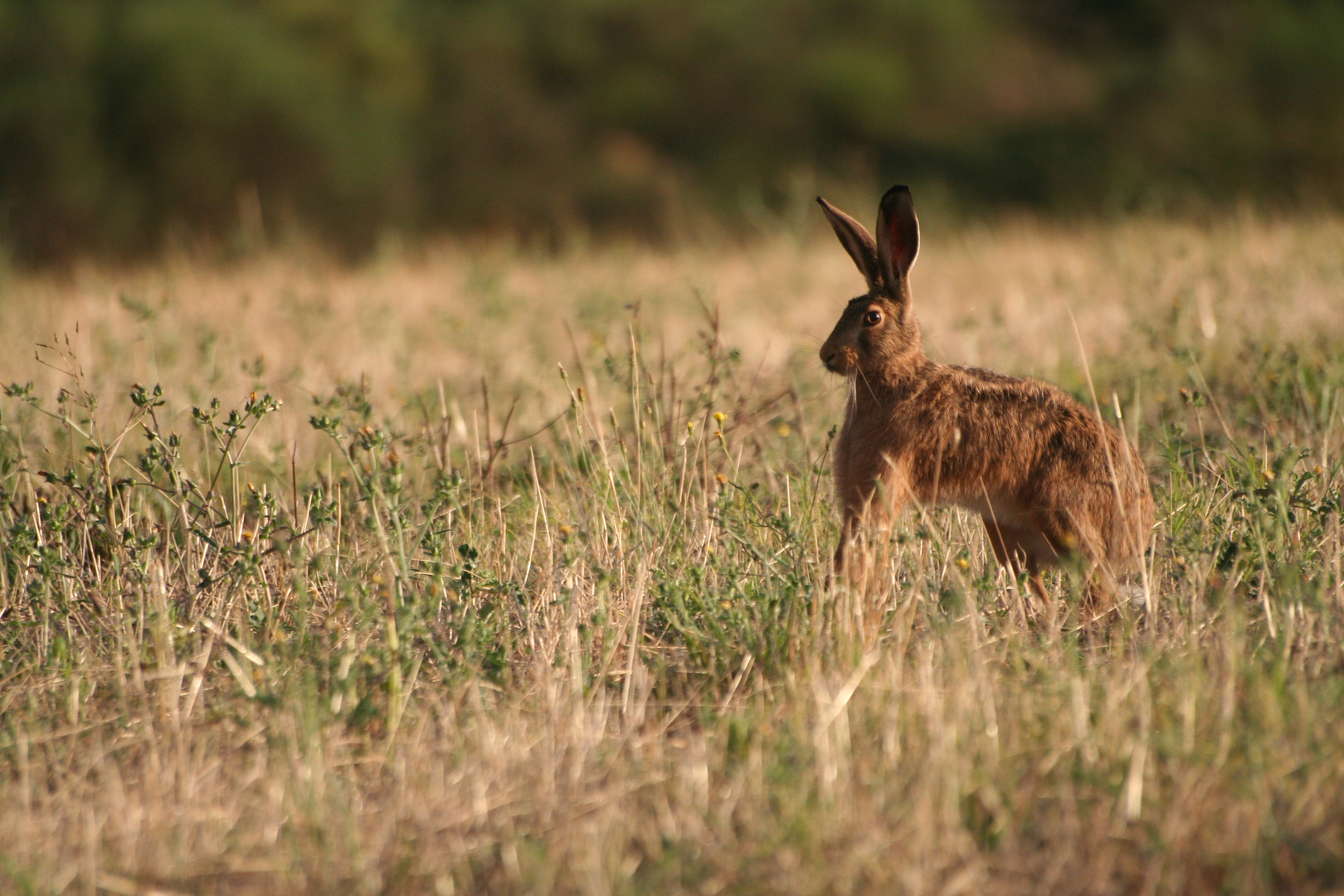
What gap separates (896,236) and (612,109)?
29.5 m

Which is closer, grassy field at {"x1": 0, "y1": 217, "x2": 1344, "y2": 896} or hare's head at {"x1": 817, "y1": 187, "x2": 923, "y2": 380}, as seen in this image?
grassy field at {"x1": 0, "y1": 217, "x2": 1344, "y2": 896}

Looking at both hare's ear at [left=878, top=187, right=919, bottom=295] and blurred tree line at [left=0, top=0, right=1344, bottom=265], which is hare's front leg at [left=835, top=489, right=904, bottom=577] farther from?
blurred tree line at [left=0, top=0, right=1344, bottom=265]

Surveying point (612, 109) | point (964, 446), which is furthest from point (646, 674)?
point (612, 109)

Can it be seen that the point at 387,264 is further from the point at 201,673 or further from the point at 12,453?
the point at 201,673

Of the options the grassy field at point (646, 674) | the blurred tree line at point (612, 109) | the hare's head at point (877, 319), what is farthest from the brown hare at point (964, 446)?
the blurred tree line at point (612, 109)

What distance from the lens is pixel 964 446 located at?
3.77 meters

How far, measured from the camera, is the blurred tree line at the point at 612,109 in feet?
69.8

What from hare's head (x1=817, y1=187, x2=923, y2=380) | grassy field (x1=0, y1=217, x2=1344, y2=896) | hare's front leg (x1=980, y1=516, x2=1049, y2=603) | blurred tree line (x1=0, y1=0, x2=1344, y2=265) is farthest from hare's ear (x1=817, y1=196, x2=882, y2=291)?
blurred tree line (x1=0, y1=0, x2=1344, y2=265)

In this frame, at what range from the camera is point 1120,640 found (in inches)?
121

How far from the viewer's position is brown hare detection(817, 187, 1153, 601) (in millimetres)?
3658

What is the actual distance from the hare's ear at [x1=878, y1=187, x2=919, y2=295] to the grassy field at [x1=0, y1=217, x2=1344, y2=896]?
76 centimetres

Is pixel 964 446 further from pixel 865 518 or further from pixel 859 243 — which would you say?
pixel 859 243

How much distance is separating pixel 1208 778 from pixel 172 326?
7.70 meters

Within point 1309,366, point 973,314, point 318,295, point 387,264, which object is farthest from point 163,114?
point 1309,366
